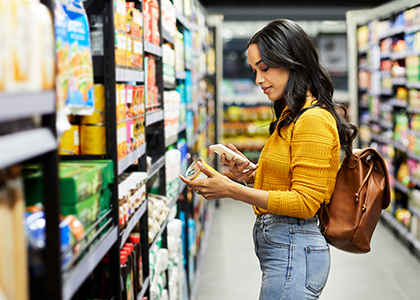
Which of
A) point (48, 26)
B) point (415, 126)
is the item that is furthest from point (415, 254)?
point (48, 26)

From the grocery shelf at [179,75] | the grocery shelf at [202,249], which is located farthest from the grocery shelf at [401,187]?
the grocery shelf at [179,75]

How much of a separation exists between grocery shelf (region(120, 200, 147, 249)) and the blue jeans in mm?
531

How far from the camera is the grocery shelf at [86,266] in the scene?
1.09m

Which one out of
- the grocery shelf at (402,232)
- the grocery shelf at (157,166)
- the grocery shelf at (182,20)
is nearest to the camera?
the grocery shelf at (157,166)

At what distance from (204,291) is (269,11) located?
788 cm

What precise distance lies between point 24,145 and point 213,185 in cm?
104

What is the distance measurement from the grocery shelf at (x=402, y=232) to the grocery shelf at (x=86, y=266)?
13.9 ft

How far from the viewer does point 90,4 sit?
162 cm

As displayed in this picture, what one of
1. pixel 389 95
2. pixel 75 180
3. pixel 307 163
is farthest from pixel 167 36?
pixel 389 95

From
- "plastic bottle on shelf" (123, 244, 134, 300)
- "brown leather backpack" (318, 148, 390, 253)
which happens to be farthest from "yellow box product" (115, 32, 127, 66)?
"brown leather backpack" (318, 148, 390, 253)

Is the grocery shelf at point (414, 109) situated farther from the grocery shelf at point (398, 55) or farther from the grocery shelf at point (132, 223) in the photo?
the grocery shelf at point (132, 223)

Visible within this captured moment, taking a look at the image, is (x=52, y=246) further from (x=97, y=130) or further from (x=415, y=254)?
(x=415, y=254)

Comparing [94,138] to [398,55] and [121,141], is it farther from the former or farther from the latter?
[398,55]

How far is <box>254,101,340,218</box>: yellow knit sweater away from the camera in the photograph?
1.71 meters
